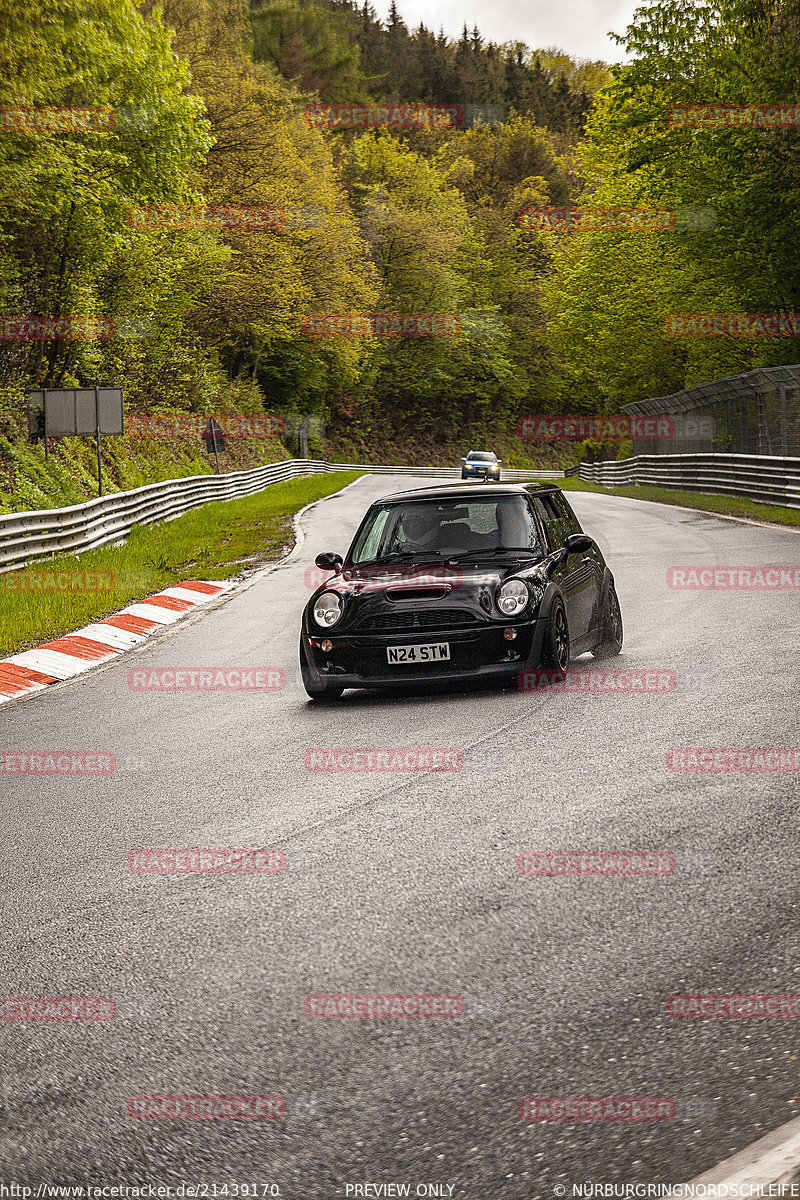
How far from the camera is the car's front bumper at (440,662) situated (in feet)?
28.4

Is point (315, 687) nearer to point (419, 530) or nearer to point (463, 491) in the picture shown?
point (419, 530)

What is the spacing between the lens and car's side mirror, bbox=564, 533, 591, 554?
9.57 m

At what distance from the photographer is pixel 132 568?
63.4 feet

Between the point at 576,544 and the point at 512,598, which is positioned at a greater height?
the point at 576,544

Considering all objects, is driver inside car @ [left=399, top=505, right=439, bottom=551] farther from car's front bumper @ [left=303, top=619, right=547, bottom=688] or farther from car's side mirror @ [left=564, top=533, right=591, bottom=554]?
car's front bumper @ [left=303, top=619, right=547, bottom=688]

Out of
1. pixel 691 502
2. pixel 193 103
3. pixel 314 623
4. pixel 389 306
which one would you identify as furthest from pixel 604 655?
pixel 389 306

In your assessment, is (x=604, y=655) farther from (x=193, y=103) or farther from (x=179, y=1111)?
(x=193, y=103)

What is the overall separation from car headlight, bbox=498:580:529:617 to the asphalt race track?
85 cm

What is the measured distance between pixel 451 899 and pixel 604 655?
5777 millimetres

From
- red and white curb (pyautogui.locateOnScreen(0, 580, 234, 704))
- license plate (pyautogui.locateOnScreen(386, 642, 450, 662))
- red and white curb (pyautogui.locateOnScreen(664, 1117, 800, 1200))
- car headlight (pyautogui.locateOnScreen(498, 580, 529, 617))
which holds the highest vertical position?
car headlight (pyautogui.locateOnScreen(498, 580, 529, 617))

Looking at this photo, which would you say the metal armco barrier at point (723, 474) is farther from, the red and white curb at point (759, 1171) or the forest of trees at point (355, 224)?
the red and white curb at point (759, 1171)

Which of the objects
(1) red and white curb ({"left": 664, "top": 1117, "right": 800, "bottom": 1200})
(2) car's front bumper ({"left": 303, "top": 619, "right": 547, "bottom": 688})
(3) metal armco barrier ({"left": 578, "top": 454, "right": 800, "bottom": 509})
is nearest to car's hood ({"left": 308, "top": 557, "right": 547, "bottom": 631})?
(2) car's front bumper ({"left": 303, "top": 619, "right": 547, "bottom": 688})

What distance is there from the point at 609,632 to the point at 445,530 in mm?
1598

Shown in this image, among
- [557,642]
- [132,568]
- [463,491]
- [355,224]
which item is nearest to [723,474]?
[132,568]
